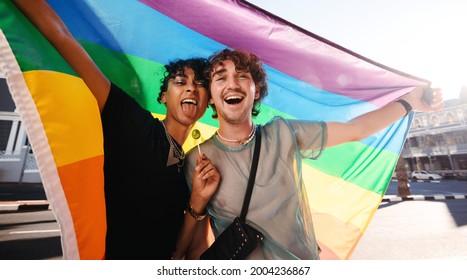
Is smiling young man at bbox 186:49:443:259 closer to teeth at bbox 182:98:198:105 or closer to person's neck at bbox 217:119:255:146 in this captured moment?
person's neck at bbox 217:119:255:146

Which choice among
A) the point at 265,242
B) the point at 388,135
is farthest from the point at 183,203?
the point at 388,135

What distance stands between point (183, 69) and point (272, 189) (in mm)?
1117

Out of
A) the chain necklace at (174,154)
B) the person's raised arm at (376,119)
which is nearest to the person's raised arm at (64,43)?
the chain necklace at (174,154)

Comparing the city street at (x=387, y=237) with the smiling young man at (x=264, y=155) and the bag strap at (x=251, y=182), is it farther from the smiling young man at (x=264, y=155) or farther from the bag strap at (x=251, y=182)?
the bag strap at (x=251, y=182)

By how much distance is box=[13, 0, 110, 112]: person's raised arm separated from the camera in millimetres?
1278

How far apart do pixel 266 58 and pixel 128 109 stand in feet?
4.16

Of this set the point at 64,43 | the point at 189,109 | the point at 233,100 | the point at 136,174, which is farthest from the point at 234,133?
the point at 64,43

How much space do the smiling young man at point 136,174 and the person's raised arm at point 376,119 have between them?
98 cm

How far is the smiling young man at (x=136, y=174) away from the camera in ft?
4.38

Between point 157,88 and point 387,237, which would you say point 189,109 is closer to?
point 157,88

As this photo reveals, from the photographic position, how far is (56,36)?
1290mm

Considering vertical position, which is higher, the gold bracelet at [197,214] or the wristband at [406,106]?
the wristband at [406,106]

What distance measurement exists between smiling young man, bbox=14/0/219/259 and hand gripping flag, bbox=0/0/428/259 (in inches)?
2.8

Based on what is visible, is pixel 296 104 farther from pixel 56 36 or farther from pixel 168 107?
pixel 56 36
